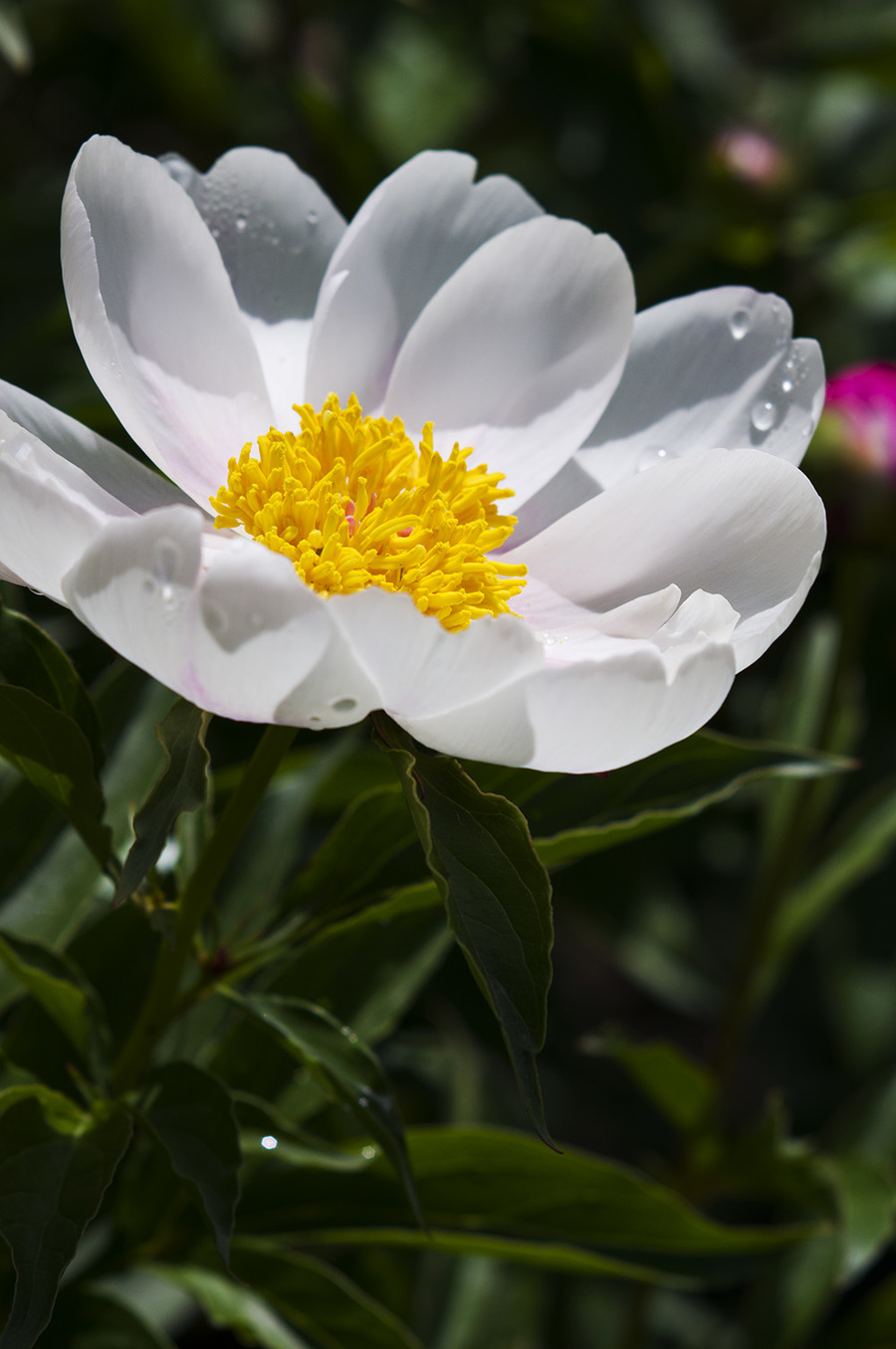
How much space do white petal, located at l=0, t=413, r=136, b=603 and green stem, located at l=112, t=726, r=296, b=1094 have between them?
4.9 inches

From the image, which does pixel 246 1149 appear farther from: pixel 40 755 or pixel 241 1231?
pixel 40 755

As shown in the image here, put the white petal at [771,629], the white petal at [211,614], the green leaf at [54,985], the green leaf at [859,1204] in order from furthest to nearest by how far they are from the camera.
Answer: the green leaf at [859,1204] < the green leaf at [54,985] < the white petal at [771,629] < the white petal at [211,614]

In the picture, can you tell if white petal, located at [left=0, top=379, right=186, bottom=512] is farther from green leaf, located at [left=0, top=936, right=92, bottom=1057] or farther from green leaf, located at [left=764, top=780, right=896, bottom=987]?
green leaf, located at [left=764, top=780, right=896, bottom=987]

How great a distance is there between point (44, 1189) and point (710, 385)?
1.91 ft

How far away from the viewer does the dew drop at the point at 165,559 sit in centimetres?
53

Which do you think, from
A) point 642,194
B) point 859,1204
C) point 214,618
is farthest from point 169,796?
point 642,194

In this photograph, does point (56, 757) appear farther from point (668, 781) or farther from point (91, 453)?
point (668, 781)

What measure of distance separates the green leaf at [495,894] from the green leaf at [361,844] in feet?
0.53

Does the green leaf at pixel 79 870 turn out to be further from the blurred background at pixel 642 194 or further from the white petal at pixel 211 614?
the blurred background at pixel 642 194

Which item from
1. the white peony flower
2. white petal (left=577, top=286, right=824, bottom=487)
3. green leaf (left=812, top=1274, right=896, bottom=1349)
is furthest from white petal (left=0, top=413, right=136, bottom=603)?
green leaf (left=812, top=1274, right=896, bottom=1349)

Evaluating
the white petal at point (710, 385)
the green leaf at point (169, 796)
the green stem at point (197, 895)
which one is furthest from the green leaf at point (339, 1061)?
the white petal at point (710, 385)

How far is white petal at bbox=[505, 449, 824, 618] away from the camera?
674 mm

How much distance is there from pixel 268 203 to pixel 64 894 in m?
0.47

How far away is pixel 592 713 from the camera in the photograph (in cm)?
56
